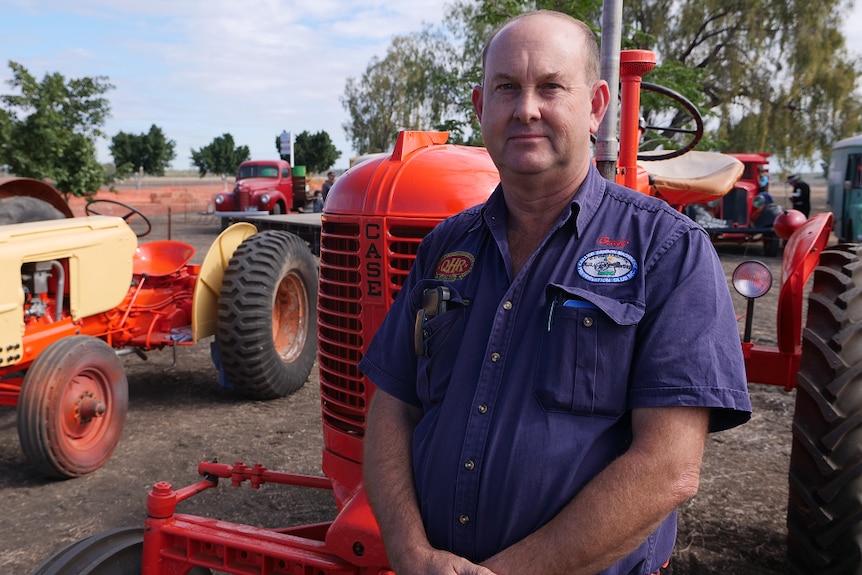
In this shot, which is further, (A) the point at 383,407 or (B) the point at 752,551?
(B) the point at 752,551

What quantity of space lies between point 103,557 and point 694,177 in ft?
10.8

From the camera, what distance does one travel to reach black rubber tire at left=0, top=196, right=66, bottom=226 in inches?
195

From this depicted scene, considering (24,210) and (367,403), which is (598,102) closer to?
(367,403)

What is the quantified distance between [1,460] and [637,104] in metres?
3.86

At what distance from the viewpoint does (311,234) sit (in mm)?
11320

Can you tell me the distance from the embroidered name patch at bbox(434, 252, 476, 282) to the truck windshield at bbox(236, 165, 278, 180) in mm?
19020

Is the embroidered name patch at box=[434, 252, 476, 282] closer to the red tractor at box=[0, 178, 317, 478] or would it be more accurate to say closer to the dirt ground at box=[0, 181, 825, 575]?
the dirt ground at box=[0, 181, 825, 575]

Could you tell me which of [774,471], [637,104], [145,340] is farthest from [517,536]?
[145,340]

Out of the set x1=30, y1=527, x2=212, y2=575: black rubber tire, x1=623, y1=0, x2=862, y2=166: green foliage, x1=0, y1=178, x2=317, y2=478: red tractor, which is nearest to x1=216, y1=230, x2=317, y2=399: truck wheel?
x1=0, y1=178, x2=317, y2=478: red tractor

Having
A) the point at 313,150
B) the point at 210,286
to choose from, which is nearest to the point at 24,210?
the point at 210,286

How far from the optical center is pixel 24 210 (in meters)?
5.08

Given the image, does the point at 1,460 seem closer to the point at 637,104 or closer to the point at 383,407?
the point at 383,407

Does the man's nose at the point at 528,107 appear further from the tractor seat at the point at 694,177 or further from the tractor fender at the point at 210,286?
the tractor fender at the point at 210,286

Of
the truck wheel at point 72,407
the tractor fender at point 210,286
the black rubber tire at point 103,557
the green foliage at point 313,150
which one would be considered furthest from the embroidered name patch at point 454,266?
the green foliage at point 313,150
